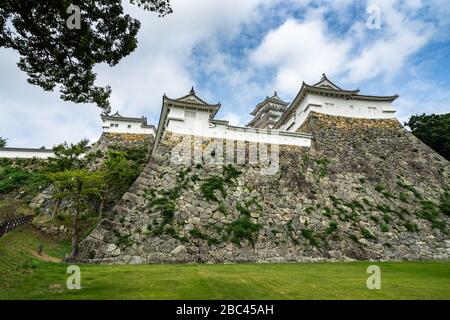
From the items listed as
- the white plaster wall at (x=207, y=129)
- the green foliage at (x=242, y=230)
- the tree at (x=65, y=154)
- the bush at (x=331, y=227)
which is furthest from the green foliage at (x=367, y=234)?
the tree at (x=65, y=154)

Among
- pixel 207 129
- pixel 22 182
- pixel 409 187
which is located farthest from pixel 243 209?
pixel 22 182

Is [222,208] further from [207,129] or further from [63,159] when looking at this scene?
[63,159]

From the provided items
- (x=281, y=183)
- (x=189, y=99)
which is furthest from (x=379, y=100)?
(x=189, y=99)

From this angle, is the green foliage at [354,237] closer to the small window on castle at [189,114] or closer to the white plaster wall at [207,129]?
the white plaster wall at [207,129]

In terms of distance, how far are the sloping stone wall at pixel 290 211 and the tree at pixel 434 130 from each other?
6479mm

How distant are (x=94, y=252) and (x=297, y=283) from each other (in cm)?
880

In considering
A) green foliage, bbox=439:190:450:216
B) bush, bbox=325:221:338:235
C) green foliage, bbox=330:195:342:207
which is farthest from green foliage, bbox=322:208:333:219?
green foliage, bbox=439:190:450:216

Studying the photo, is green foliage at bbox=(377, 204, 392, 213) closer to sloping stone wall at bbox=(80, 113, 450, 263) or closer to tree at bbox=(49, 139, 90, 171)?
sloping stone wall at bbox=(80, 113, 450, 263)

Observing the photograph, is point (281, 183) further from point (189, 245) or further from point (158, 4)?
point (158, 4)

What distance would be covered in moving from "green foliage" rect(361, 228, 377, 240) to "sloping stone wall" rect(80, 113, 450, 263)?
2.6 inches

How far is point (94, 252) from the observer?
11406mm

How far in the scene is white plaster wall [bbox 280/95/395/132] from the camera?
932 inches

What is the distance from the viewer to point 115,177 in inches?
712

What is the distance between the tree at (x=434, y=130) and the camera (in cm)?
2597
